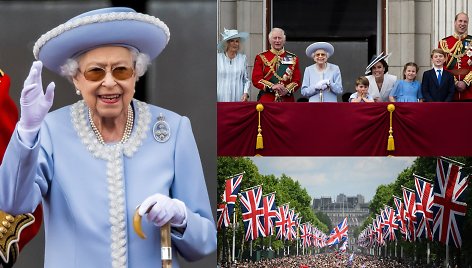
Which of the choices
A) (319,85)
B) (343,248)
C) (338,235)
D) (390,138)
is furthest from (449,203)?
(390,138)

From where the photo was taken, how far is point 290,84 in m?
14.0

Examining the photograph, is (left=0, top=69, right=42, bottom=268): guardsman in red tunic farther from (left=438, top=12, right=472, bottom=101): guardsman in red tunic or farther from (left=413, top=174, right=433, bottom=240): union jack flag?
(left=413, top=174, right=433, bottom=240): union jack flag

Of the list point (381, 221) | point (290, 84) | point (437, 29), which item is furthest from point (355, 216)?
point (290, 84)

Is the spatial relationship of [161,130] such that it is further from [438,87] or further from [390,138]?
[438,87]

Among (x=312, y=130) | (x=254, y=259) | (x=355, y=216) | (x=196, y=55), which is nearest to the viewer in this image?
(x=196, y=55)

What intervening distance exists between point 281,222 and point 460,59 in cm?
670

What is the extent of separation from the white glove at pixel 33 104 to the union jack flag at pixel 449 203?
11.4m

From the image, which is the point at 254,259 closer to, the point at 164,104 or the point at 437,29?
the point at 437,29

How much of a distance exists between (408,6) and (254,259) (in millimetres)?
4918

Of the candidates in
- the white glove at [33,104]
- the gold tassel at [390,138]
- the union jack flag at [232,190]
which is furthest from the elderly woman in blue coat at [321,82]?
the white glove at [33,104]

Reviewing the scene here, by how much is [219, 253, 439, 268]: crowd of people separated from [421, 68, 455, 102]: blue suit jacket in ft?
17.9

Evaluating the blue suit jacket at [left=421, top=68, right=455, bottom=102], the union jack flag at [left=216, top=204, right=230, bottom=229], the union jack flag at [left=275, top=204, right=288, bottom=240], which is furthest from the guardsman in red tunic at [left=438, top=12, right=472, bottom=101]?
the union jack flag at [left=275, top=204, right=288, bottom=240]

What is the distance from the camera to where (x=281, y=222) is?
20375mm

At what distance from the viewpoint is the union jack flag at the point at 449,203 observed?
57.2 feet
